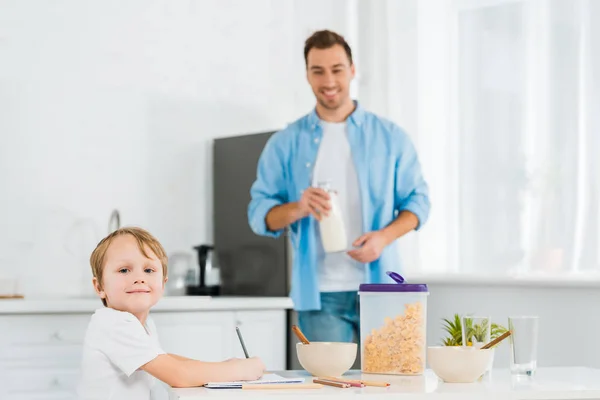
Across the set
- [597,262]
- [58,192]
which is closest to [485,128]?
[597,262]

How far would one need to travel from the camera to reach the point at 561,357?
3293 millimetres

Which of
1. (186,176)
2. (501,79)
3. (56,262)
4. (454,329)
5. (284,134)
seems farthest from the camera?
(186,176)

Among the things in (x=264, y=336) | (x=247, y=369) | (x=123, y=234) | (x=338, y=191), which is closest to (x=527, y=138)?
(x=338, y=191)

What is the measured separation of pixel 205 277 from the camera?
412cm

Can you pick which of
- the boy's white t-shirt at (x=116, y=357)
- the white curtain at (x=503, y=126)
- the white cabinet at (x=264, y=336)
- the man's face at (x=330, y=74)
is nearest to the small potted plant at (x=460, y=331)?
the boy's white t-shirt at (x=116, y=357)

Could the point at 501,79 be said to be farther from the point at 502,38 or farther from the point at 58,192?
the point at 58,192

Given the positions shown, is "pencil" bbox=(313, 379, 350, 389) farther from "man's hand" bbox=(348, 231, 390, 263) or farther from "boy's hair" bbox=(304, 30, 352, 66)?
"boy's hair" bbox=(304, 30, 352, 66)

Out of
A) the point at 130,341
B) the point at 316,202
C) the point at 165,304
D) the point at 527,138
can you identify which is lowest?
the point at 165,304

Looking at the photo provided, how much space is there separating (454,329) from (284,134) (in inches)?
52.6

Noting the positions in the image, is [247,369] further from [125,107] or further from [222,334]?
[125,107]

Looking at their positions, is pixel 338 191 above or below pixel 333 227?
above

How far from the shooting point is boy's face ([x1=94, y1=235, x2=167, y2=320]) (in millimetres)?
1955

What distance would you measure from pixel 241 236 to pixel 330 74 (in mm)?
→ 1350

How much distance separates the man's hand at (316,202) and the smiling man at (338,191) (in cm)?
3
